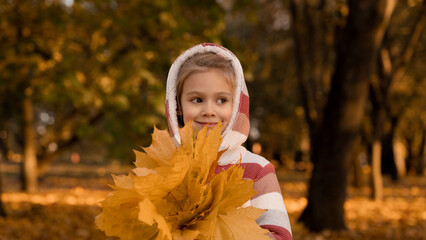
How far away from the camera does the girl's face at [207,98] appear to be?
1.75m

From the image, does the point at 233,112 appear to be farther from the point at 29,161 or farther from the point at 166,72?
the point at 29,161

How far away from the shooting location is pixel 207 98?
1764 mm

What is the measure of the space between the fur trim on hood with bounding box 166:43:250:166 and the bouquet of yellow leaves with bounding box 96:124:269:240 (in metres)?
0.43

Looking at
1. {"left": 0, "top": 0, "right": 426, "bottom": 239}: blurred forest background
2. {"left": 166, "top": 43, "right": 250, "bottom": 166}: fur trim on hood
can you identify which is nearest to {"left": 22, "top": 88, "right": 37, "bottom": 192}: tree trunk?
{"left": 0, "top": 0, "right": 426, "bottom": 239}: blurred forest background

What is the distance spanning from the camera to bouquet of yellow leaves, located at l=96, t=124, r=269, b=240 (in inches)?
47.5

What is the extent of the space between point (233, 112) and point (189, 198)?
579mm

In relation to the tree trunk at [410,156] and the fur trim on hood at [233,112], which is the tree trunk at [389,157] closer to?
the tree trunk at [410,156]

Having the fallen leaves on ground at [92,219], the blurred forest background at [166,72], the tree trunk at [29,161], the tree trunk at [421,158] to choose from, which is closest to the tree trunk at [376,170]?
the blurred forest background at [166,72]

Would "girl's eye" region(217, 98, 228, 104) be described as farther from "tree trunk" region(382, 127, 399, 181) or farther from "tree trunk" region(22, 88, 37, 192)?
"tree trunk" region(382, 127, 399, 181)

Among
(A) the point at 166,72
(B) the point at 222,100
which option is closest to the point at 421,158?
(A) the point at 166,72

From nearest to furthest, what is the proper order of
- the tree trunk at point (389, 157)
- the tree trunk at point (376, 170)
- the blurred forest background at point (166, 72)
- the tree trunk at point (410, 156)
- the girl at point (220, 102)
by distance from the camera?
the girl at point (220, 102), the blurred forest background at point (166, 72), the tree trunk at point (376, 170), the tree trunk at point (389, 157), the tree trunk at point (410, 156)

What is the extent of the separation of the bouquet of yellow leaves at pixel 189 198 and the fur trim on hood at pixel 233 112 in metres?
0.43

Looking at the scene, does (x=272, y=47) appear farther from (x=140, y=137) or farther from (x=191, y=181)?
(x=191, y=181)

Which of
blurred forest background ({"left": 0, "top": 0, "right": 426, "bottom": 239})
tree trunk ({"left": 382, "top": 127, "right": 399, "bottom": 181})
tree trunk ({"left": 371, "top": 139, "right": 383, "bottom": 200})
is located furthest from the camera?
tree trunk ({"left": 382, "top": 127, "right": 399, "bottom": 181})
